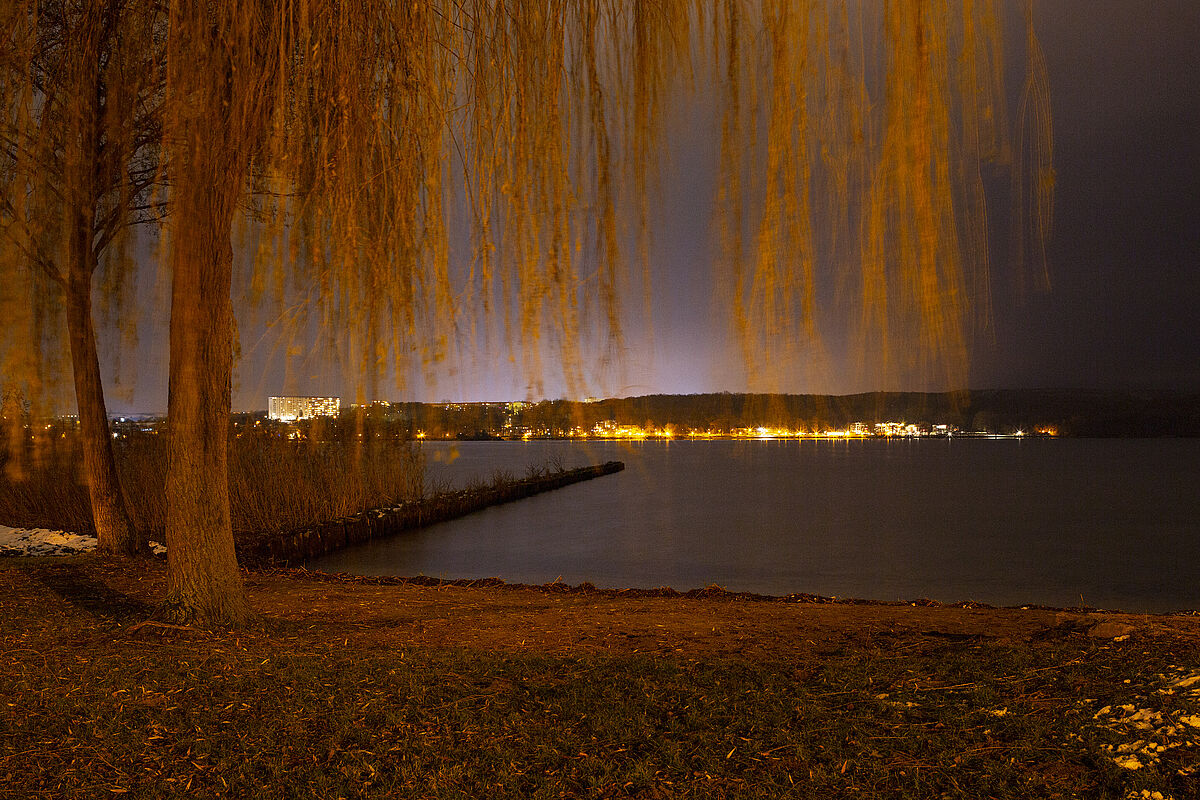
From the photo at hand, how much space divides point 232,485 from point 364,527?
10.2ft

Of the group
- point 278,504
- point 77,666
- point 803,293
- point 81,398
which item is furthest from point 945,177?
point 278,504

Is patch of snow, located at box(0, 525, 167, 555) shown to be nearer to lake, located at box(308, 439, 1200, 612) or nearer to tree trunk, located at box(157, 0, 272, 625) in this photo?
lake, located at box(308, 439, 1200, 612)

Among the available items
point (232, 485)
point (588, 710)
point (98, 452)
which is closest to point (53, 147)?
point (588, 710)

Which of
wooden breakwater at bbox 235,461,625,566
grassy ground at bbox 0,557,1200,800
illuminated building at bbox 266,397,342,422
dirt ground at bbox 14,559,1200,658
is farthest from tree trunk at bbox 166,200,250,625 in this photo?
wooden breakwater at bbox 235,461,625,566

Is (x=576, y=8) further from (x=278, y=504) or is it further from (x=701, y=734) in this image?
(x=278, y=504)

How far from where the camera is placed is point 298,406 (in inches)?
106

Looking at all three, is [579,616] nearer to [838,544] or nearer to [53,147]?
[53,147]

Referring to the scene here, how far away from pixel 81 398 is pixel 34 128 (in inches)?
235

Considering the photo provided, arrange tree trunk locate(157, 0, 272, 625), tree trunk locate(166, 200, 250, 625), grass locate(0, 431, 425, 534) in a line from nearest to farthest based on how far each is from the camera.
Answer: tree trunk locate(157, 0, 272, 625) → tree trunk locate(166, 200, 250, 625) → grass locate(0, 431, 425, 534)

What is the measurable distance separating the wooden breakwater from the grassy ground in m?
6.22

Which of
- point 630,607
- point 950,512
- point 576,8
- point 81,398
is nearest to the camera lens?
point 576,8

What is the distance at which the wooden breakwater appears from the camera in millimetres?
11172

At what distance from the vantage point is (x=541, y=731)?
292 centimetres

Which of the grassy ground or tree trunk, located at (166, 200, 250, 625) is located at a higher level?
tree trunk, located at (166, 200, 250, 625)
